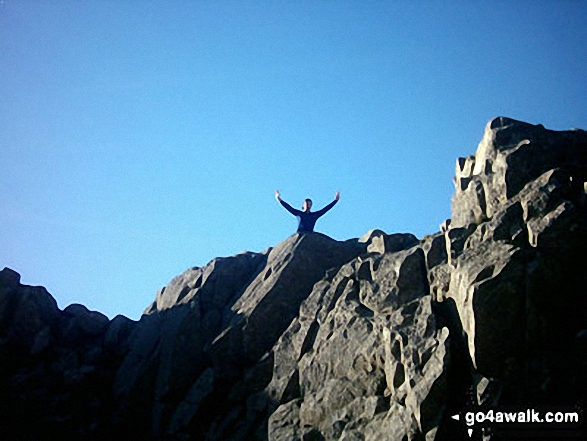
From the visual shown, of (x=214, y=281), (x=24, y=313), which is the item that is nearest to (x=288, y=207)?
(x=214, y=281)

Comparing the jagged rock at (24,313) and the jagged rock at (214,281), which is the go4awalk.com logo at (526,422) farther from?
the jagged rock at (24,313)

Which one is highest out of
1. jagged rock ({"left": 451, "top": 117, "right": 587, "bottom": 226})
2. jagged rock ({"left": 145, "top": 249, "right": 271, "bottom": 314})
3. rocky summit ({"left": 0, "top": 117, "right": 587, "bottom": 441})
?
jagged rock ({"left": 451, "top": 117, "right": 587, "bottom": 226})

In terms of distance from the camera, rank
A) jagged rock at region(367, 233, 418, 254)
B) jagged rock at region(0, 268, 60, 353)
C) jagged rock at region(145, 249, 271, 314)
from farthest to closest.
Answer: jagged rock at region(145, 249, 271, 314) < jagged rock at region(0, 268, 60, 353) < jagged rock at region(367, 233, 418, 254)

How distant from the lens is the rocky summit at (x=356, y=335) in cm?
3216

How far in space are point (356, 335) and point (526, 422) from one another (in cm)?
1318

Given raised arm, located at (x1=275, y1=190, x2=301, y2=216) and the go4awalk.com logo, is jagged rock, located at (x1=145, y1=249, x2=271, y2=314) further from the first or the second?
the go4awalk.com logo

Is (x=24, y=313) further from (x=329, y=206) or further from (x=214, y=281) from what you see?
(x=329, y=206)

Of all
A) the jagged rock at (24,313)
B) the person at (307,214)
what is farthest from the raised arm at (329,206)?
the jagged rock at (24,313)

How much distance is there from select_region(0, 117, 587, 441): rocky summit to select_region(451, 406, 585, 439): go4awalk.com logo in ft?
0.41

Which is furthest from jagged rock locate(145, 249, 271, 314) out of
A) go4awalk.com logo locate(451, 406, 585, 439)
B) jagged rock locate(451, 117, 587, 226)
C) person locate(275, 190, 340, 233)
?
go4awalk.com logo locate(451, 406, 585, 439)

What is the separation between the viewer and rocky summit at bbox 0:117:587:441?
105 feet

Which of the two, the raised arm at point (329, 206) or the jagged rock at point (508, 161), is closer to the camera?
the jagged rock at point (508, 161)

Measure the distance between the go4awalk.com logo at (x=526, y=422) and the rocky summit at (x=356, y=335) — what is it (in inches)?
4.9

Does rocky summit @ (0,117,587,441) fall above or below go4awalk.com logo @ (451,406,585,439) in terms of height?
above
